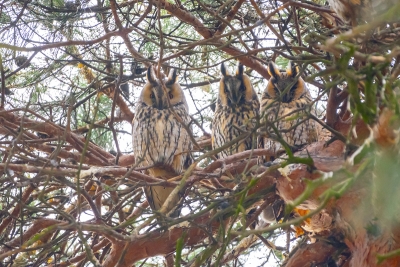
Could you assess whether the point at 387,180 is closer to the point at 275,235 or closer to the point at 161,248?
the point at 161,248

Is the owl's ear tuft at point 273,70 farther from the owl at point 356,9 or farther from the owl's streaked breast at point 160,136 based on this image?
the owl at point 356,9

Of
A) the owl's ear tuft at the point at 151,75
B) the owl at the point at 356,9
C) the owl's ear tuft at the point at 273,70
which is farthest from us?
the owl's ear tuft at the point at 151,75

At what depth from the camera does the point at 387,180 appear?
94 centimetres

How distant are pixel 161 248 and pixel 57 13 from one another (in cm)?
125

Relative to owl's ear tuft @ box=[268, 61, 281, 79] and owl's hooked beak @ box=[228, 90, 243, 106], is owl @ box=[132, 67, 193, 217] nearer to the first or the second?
owl's hooked beak @ box=[228, 90, 243, 106]

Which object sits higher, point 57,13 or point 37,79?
point 57,13

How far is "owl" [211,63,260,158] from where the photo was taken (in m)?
2.61

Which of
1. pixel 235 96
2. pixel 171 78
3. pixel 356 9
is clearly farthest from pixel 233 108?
pixel 356 9

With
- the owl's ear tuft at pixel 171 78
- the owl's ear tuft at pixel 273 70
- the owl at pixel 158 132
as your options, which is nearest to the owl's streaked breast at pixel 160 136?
the owl at pixel 158 132

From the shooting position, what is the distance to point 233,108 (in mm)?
2674

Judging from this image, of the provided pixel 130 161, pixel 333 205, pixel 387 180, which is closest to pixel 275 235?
pixel 130 161

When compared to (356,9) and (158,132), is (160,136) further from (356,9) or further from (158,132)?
(356,9)

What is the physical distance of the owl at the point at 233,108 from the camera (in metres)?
2.61


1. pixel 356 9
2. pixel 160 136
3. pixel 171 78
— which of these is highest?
pixel 171 78
